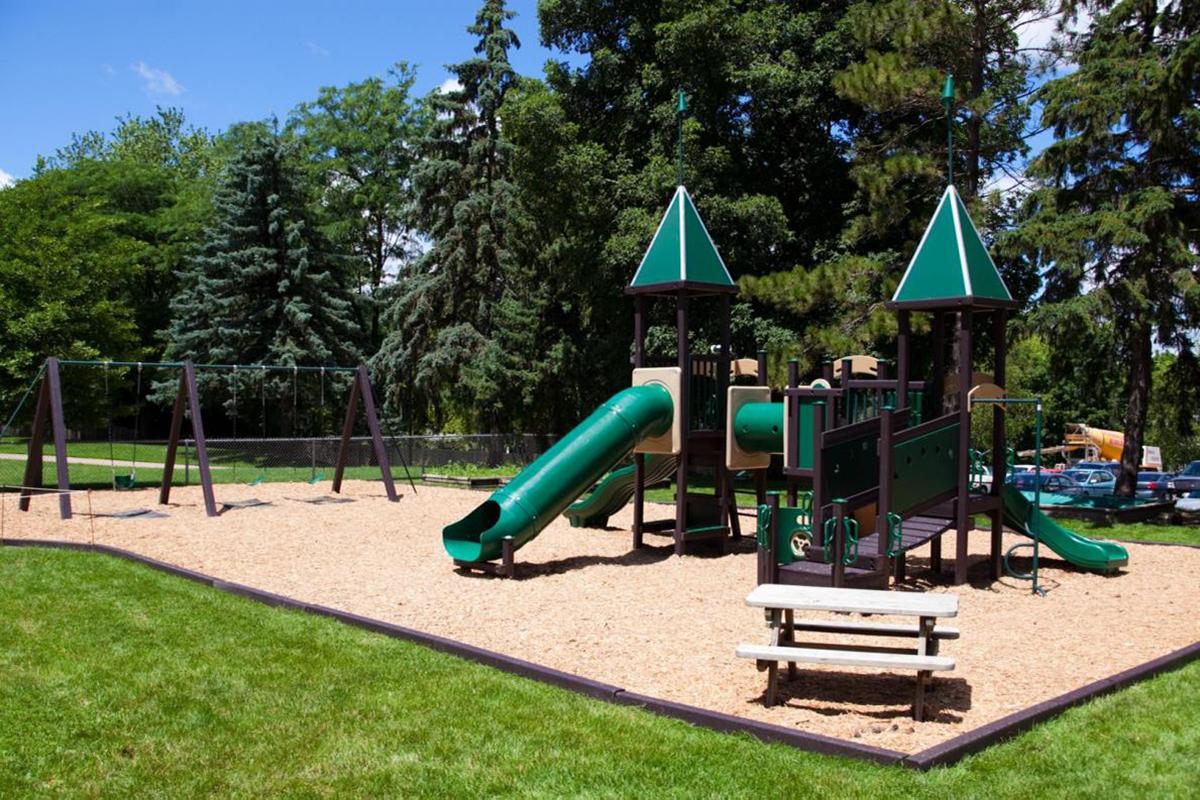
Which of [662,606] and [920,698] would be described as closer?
[920,698]

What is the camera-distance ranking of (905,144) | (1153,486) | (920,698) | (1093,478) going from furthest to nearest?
(1093,478)
(1153,486)
(905,144)
(920,698)

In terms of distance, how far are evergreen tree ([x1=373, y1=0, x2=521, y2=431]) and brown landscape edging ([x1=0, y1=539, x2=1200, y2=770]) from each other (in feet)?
78.6

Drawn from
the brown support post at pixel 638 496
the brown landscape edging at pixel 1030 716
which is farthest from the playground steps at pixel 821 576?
the brown support post at pixel 638 496

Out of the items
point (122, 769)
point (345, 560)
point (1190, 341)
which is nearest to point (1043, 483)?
point (1190, 341)

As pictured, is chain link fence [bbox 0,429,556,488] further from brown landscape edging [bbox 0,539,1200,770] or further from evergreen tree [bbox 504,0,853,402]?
brown landscape edging [bbox 0,539,1200,770]

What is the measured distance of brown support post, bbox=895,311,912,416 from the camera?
12023 millimetres

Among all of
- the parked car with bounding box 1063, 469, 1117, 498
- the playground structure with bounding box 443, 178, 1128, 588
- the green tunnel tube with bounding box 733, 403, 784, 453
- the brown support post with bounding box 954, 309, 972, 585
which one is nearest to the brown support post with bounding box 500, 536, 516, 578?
the playground structure with bounding box 443, 178, 1128, 588

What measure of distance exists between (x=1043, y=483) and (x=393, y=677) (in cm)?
2815

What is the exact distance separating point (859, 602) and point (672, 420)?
6.96m

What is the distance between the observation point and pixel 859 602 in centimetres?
658

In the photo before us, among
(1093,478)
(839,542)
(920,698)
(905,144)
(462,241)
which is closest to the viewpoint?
(920,698)

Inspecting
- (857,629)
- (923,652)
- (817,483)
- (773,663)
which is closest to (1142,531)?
(817,483)

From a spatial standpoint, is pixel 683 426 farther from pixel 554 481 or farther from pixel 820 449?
pixel 820 449

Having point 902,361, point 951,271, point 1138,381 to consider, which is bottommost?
point 902,361
